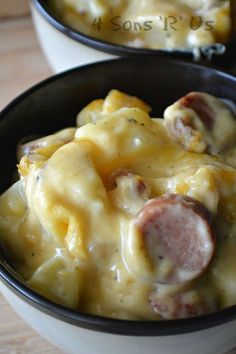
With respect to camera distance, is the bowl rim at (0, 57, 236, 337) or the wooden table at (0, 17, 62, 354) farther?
the wooden table at (0, 17, 62, 354)

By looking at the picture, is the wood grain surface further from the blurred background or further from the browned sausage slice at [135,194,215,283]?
the browned sausage slice at [135,194,215,283]

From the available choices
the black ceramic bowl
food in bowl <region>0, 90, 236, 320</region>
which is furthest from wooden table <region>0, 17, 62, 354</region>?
food in bowl <region>0, 90, 236, 320</region>

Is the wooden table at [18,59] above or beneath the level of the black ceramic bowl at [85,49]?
beneath

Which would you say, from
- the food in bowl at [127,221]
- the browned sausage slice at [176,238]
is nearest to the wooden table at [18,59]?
the food in bowl at [127,221]

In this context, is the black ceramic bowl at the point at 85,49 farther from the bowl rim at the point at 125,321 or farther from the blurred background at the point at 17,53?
the bowl rim at the point at 125,321

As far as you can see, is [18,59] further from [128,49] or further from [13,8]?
[128,49]

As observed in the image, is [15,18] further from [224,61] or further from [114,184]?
[114,184]
